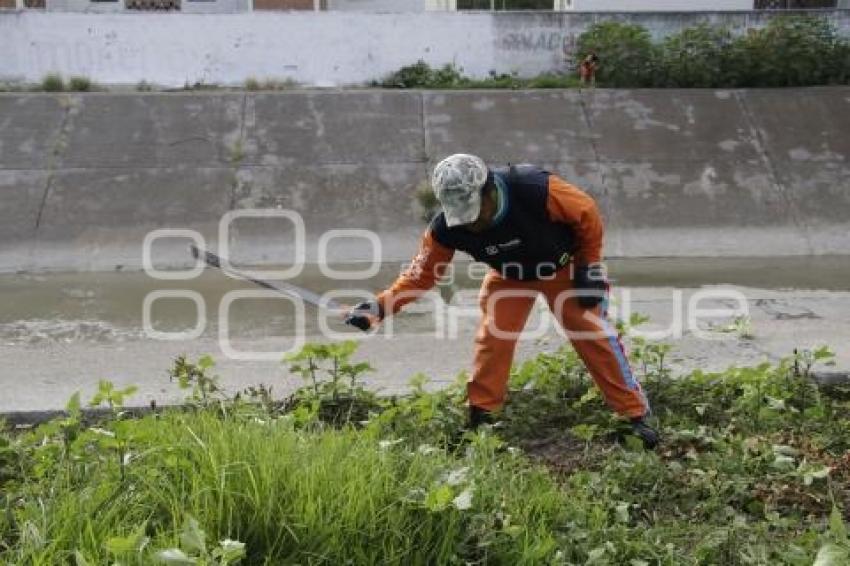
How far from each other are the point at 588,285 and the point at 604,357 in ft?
1.09

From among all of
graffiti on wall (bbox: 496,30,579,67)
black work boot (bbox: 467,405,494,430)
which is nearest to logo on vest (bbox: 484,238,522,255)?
black work boot (bbox: 467,405,494,430)

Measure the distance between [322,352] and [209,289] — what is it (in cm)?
456

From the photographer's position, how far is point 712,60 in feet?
42.7

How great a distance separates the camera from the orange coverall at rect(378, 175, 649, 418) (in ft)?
13.3

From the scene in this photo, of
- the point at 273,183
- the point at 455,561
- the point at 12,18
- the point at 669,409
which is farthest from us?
the point at 12,18

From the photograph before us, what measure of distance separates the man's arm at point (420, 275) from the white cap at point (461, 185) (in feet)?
1.17

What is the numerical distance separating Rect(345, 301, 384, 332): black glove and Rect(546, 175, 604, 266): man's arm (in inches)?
35.7

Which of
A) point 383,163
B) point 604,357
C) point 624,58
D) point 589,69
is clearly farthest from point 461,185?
point 589,69

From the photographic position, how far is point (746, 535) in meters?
3.05

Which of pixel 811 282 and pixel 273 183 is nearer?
pixel 811 282

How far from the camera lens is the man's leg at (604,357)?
409 centimetres

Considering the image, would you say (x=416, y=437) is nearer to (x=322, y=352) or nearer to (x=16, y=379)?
(x=322, y=352)

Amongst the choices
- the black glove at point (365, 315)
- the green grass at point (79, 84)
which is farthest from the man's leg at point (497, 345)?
the green grass at point (79, 84)

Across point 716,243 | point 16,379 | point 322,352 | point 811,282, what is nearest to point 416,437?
point 322,352
